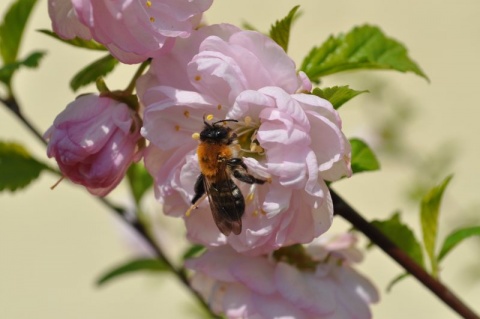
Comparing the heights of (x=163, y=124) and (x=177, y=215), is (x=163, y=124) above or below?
above

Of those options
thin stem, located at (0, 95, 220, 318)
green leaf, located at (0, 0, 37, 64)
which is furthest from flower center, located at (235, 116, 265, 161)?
green leaf, located at (0, 0, 37, 64)

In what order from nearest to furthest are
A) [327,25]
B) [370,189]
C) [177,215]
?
[177,215]
[370,189]
[327,25]

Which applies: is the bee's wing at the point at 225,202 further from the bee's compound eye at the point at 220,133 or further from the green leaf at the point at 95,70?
the green leaf at the point at 95,70

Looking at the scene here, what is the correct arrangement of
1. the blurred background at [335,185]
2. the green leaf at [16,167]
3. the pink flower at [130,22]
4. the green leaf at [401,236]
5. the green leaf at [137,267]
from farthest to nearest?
1. the blurred background at [335,185]
2. the green leaf at [137,267]
3. the green leaf at [16,167]
4. the green leaf at [401,236]
5. the pink flower at [130,22]

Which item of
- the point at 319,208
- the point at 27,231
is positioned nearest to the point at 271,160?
the point at 319,208

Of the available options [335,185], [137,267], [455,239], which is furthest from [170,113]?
[335,185]

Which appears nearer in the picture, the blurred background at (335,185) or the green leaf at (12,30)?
the green leaf at (12,30)

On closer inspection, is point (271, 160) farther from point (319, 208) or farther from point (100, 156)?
point (100, 156)

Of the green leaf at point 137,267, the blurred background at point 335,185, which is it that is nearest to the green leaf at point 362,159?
the green leaf at point 137,267
